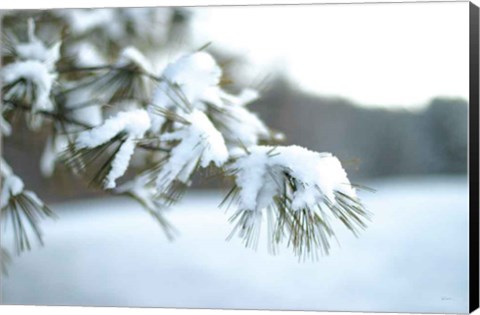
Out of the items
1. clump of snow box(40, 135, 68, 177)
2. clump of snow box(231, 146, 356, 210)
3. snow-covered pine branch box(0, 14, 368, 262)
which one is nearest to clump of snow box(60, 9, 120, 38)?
clump of snow box(40, 135, 68, 177)

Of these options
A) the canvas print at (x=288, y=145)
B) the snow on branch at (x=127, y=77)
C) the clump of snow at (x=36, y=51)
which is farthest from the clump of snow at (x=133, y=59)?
the canvas print at (x=288, y=145)

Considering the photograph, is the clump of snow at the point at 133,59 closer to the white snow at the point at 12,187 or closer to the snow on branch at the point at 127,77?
the snow on branch at the point at 127,77

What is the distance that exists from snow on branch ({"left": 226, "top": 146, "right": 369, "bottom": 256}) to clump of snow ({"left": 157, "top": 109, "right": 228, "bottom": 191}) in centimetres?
4

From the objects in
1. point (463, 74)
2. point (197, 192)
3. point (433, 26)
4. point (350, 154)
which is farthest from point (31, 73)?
A: point (197, 192)

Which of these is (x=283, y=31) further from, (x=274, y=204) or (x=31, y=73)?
(x=274, y=204)

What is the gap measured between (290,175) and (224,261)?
120 inches

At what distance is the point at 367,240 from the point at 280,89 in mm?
867

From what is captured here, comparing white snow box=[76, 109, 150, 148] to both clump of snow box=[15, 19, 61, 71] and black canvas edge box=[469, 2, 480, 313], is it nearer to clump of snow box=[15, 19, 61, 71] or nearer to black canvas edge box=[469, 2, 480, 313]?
clump of snow box=[15, 19, 61, 71]

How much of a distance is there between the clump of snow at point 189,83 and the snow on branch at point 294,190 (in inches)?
7.7

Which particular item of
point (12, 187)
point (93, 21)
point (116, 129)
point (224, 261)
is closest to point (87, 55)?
point (93, 21)

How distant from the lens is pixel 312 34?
3.60 meters

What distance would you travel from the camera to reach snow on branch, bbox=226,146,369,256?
1.14 metres

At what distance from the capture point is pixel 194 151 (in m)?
1.22

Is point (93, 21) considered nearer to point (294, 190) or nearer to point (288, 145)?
point (288, 145)
